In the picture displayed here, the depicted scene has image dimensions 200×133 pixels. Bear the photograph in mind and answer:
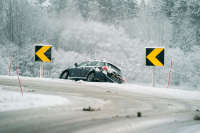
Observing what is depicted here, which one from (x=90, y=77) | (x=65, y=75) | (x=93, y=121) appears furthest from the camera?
(x=65, y=75)

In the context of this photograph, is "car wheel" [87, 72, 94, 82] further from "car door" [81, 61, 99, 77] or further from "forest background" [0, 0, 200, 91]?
"forest background" [0, 0, 200, 91]

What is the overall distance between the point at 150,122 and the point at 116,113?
1.15m

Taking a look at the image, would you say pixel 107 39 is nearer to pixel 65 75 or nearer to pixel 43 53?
pixel 65 75

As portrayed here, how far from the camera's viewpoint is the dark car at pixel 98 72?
1389 centimetres

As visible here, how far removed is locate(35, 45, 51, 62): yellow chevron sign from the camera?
15516 millimetres

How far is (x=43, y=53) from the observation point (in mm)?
15531

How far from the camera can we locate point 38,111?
635cm

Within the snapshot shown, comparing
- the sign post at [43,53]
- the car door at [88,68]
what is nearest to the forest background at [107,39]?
the sign post at [43,53]

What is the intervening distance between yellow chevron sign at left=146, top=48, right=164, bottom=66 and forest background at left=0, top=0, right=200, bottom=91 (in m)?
19.2

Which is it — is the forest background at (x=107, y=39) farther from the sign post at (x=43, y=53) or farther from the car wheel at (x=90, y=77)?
the car wheel at (x=90, y=77)

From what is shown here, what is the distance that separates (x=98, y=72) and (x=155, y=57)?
121 inches

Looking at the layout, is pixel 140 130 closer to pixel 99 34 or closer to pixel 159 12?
pixel 99 34

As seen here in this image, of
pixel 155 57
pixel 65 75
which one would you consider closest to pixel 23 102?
pixel 155 57

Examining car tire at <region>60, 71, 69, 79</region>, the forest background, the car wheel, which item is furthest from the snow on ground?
the forest background
